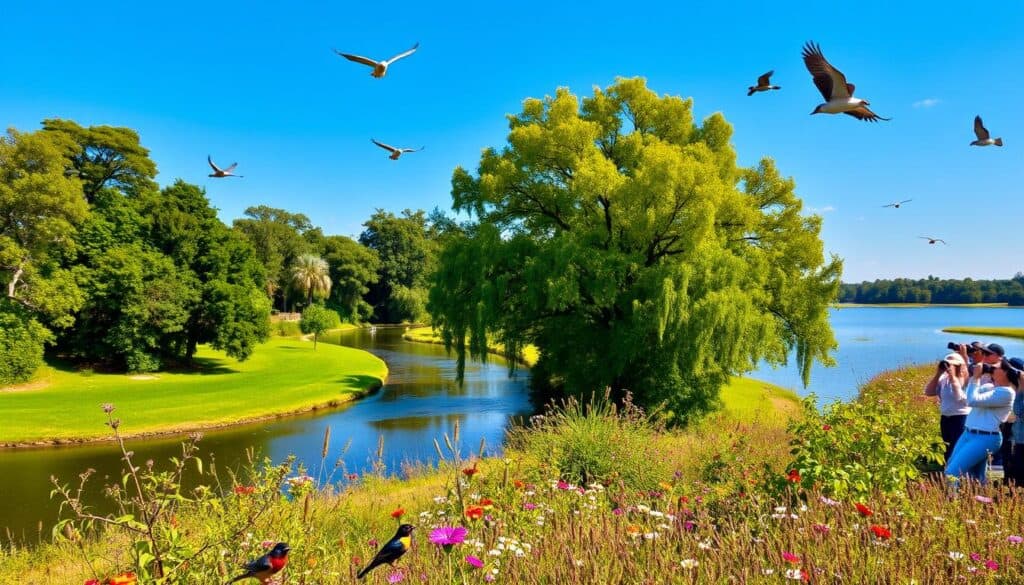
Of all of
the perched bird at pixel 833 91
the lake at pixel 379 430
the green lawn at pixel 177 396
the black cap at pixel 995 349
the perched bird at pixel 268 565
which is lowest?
the lake at pixel 379 430

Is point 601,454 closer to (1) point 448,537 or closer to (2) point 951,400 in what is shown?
(2) point 951,400

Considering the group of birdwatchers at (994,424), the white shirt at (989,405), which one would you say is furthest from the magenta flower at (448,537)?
the white shirt at (989,405)

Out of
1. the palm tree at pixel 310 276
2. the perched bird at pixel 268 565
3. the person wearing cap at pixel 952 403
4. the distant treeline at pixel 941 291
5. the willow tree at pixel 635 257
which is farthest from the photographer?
the distant treeline at pixel 941 291

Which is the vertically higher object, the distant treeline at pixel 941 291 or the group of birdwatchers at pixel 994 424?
the distant treeline at pixel 941 291

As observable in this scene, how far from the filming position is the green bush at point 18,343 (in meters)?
20.7

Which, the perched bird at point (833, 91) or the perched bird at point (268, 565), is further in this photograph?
the perched bird at point (833, 91)

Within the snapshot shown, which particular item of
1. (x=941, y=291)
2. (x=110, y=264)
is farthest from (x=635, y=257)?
(x=941, y=291)

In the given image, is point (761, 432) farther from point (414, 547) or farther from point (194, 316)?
point (194, 316)

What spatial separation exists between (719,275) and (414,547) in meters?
12.8

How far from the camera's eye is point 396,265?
72.9 metres

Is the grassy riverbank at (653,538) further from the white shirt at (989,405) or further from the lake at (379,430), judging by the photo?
the lake at (379,430)

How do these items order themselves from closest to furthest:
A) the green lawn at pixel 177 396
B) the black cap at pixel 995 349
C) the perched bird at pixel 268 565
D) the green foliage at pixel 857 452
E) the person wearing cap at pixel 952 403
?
the perched bird at pixel 268 565, the green foliage at pixel 857 452, the black cap at pixel 995 349, the person wearing cap at pixel 952 403, the green lawn at pixel 177 396

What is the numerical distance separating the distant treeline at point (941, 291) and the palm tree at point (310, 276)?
9618cm

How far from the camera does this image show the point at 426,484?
8797 millimetres
